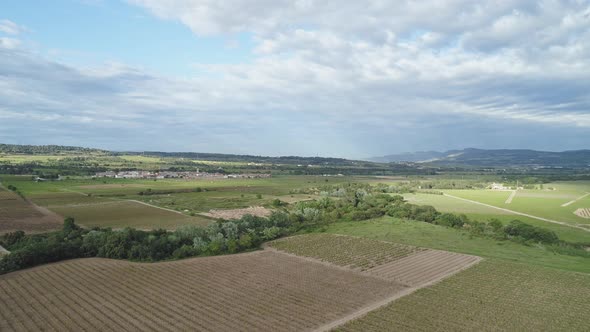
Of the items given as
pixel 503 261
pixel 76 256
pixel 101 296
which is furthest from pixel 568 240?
pixel 76 256

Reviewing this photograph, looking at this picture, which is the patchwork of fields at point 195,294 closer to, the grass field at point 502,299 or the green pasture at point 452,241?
the grass field at point 502,299

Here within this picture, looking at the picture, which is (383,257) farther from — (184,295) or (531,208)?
(531,208)

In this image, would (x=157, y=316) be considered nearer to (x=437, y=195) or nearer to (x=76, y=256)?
(x=76, y=256)

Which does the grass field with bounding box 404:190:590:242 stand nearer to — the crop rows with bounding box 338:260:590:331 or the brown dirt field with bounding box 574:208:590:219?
the brown dirt field with bounding box 574:208:590:219

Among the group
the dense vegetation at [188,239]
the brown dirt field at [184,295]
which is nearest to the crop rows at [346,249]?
the brown dirt field at [184,295]

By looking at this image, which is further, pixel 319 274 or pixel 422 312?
pixel 319 274

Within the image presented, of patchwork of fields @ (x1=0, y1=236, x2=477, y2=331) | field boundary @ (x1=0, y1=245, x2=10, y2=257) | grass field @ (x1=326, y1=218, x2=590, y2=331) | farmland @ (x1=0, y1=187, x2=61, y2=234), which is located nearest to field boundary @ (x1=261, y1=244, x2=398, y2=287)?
patchwork of fields @ (x1=0, y1=236, x2=477, y2=331)
